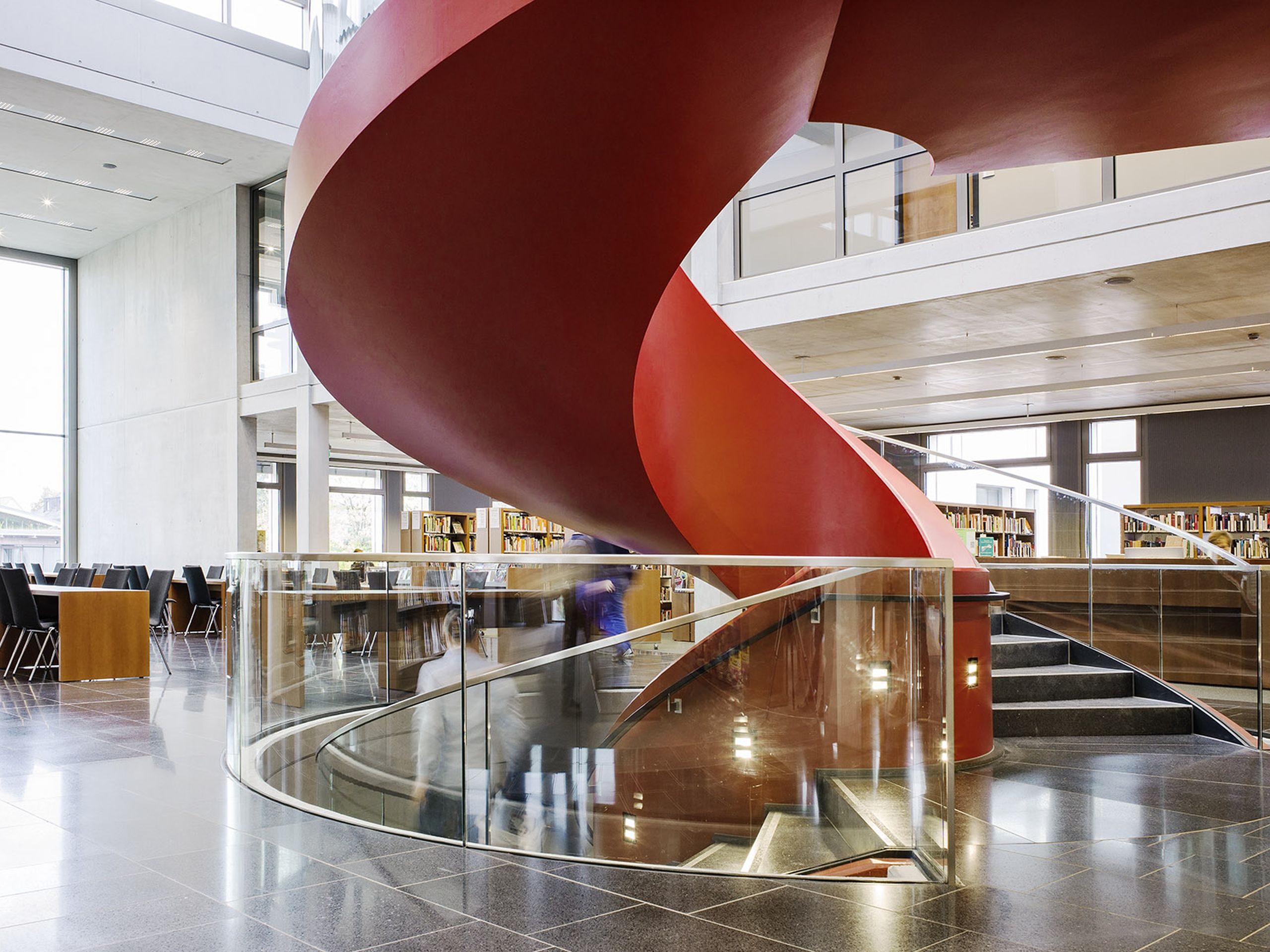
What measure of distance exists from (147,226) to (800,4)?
50.1 feet

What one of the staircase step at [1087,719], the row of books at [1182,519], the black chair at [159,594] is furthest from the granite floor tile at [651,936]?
the row of books at [1182,519]

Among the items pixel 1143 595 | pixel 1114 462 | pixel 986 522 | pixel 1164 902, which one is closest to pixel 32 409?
pixel 986 522

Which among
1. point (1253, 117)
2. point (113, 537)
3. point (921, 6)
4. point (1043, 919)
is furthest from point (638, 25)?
point (113, 537)

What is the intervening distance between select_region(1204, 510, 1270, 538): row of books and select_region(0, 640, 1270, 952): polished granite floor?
9.05 m

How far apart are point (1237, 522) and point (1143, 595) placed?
7279 millimetres

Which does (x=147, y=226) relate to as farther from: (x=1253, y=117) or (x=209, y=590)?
(x=1253, y=117)

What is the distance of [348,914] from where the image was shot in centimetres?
273

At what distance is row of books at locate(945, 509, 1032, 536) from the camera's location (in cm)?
1178

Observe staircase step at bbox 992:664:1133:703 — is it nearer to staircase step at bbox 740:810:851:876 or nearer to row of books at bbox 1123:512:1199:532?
staircase step at bbox 740:810:851:876

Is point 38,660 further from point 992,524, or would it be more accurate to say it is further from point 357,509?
point 357,509

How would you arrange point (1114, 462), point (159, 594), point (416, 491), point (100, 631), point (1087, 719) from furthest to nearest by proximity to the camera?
point (416, 491) → point (1114, 462) → point (159, 594) → point (100, 631) → point (1087, 719)

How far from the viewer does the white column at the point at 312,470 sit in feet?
42.7

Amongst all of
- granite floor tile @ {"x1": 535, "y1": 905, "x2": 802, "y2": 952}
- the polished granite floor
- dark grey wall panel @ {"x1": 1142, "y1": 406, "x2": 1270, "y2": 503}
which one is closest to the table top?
the polished granite floor

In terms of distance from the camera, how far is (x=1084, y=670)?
5.98 metres
